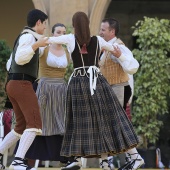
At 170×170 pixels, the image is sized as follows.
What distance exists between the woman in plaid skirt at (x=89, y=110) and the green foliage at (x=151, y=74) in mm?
5021

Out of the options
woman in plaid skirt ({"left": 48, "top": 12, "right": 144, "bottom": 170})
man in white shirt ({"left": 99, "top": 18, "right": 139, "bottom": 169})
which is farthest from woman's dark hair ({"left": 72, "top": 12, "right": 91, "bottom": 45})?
man in white shirt ({"left": 99, "top": 18, "right": 139, "bottom": 169})

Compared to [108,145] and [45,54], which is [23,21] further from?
[108,145]

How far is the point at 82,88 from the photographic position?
240 inches

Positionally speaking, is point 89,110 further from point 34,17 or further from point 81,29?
point 34,17

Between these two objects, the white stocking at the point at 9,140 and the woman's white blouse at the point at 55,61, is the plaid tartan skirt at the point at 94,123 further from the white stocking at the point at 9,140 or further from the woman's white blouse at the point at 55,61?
the woman's white blouse at the point at 55,61

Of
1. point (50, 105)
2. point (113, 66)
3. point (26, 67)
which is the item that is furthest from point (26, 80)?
point (113, 66)

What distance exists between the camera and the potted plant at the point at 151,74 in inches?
439

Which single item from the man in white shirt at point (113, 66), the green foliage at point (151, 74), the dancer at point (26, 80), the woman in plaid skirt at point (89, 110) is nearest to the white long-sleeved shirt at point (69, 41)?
the woman in plaid skirt at point (89, 110)

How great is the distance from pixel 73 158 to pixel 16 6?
856cm

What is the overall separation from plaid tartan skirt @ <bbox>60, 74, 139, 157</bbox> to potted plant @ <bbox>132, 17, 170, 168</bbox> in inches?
200

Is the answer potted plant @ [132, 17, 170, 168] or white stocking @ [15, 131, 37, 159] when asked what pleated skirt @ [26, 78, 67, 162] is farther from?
potted plant @ [132, 17, 170, 168]

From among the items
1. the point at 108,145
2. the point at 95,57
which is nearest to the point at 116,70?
the point at 95,57

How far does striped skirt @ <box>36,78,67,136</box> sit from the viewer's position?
22.5 ft

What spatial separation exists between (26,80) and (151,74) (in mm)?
5499
